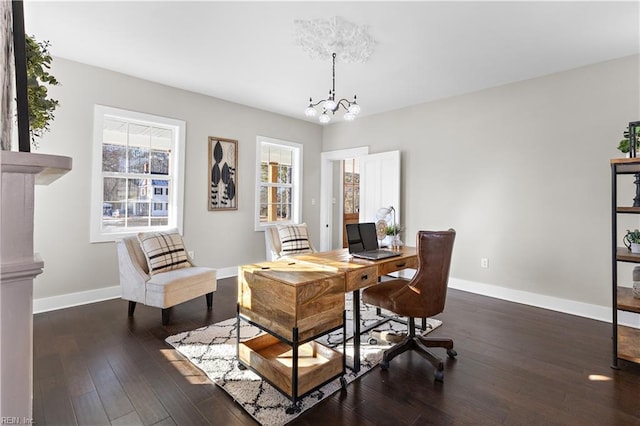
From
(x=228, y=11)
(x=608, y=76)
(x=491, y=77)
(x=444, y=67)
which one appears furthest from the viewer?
(x=491, y=77)

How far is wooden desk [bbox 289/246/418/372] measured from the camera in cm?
214

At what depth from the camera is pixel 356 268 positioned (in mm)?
2158

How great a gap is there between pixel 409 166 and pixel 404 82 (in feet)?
4.56

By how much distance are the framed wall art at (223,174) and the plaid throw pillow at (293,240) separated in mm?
994

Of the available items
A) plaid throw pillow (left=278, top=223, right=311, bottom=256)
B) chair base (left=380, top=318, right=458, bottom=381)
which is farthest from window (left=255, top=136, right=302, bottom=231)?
chair base (left=380, top=318, right=458, bottom=381)

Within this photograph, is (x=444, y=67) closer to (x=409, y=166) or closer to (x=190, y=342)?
(x=409, y=166)

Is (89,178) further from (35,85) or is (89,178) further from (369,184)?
(369,184)

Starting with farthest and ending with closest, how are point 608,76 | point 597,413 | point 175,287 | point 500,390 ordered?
point 608,76, point 175,287, point 500,390, point 597,413

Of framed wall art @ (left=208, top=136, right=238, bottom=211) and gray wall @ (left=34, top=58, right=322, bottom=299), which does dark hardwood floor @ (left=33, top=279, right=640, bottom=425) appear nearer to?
gray wall @ (left=34, top=58, right=322, bottom=299)

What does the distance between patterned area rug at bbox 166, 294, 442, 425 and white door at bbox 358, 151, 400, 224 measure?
2245 millimetres

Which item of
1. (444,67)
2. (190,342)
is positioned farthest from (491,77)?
(190,342)

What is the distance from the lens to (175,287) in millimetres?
3059

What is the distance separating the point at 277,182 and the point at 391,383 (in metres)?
4.17

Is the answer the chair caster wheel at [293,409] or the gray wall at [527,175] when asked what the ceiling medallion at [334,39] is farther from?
the chair caster wheel at [293,409]
